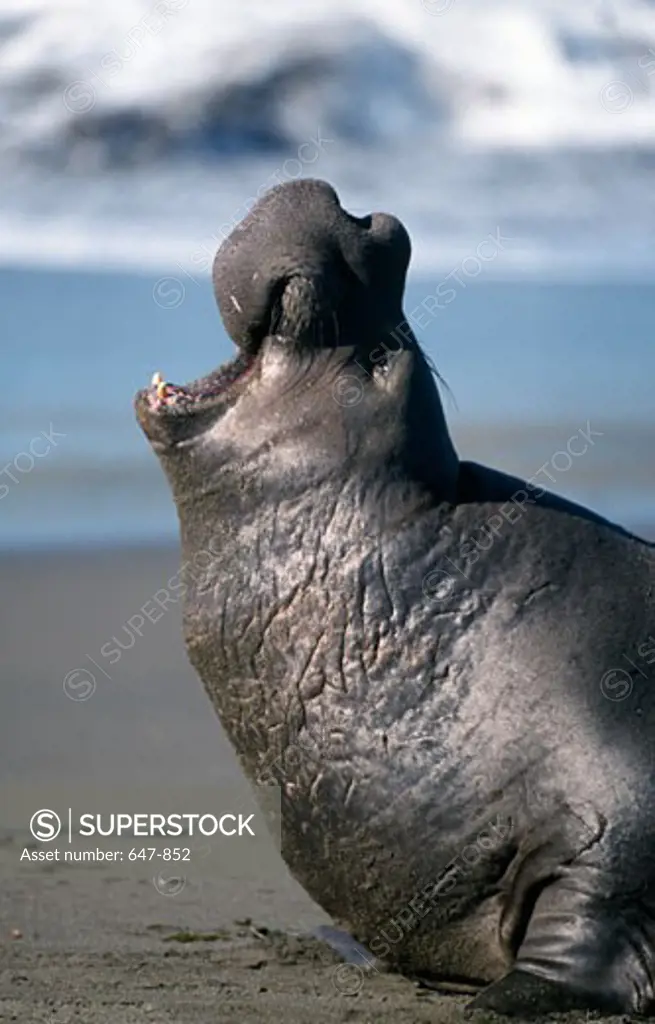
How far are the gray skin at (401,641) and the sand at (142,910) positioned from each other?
43 centimetres

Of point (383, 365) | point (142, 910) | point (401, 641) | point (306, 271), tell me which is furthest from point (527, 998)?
point (142, 910)

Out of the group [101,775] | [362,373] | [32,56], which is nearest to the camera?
[362,373]

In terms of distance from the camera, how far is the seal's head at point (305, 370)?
7180 mm

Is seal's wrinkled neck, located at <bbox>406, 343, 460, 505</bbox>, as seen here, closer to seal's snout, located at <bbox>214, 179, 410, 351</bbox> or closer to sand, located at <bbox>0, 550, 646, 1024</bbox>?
seal's snout, located at <bbox>214, 179, 410, 351</bbox>

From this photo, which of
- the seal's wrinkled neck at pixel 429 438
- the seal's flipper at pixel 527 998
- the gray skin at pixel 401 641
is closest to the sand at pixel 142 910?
the seal's flipper at pixel 527 998

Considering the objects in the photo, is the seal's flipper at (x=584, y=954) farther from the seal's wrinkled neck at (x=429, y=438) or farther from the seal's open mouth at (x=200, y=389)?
the seal's open mouth at (x=200, y=389)

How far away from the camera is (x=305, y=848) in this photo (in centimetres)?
715

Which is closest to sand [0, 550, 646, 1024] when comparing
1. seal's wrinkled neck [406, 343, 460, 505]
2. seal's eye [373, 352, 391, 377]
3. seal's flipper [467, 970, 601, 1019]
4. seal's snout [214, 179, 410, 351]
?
seal's flipper [467, 970, 601, 1019]

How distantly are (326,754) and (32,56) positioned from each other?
20.7 meters

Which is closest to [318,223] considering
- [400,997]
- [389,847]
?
[389,847]

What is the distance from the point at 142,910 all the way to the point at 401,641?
2.77m

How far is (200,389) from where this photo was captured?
743cm

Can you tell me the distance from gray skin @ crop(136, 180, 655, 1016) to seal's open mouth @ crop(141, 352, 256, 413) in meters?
0.02

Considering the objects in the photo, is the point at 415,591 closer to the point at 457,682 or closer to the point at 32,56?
the point at 457,682
